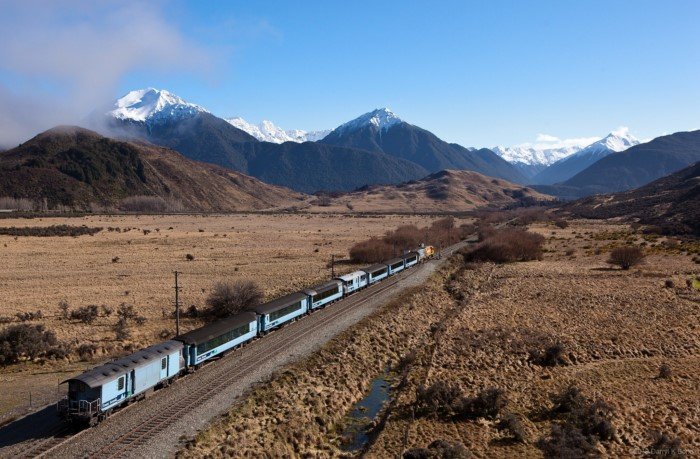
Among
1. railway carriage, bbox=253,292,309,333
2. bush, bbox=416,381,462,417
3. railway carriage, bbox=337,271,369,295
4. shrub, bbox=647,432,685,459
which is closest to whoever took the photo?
shrub, bbox=647,432,685,459

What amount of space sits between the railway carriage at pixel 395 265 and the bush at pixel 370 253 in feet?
31.4

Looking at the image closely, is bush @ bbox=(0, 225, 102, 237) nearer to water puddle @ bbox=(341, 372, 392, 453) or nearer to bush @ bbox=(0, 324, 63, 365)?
bush @ bbox=(0, 324, 63, 365)

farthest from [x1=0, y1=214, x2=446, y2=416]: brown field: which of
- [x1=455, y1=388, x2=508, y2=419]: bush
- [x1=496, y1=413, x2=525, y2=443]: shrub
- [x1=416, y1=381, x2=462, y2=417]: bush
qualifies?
[x1=496, y1=413, x2=525, y2=443]: shrub

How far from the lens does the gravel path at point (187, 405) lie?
76.0 ft

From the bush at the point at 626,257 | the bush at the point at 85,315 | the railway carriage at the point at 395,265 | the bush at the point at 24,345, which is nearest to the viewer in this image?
the bush at the point at 24,345

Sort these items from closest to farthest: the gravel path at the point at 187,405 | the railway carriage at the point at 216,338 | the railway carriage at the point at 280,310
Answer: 1. the gravel path at the point at 187,405
2. the railway carriage at the point at 216,338
3. the railway carriage at the point at 280,310

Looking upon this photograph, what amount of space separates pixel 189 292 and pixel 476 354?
34.1m

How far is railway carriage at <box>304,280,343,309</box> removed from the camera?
5031 centimetres

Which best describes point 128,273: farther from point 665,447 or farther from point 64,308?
point 665,447

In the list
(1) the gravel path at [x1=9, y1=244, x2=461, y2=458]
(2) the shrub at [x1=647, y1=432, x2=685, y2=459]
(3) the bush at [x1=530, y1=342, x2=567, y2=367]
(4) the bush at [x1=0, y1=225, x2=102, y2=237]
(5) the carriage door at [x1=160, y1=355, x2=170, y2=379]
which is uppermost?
(4) the bush at [x1=0, y1=225, x2=102, y2=237]

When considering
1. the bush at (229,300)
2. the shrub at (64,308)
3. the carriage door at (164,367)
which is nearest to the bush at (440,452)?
the carriage door at (164,367)

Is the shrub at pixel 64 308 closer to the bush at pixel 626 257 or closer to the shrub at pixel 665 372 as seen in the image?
the shrub at pixel 665 372

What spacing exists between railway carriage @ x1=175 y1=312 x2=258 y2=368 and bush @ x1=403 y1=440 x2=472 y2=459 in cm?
1516

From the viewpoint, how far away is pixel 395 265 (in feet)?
256
